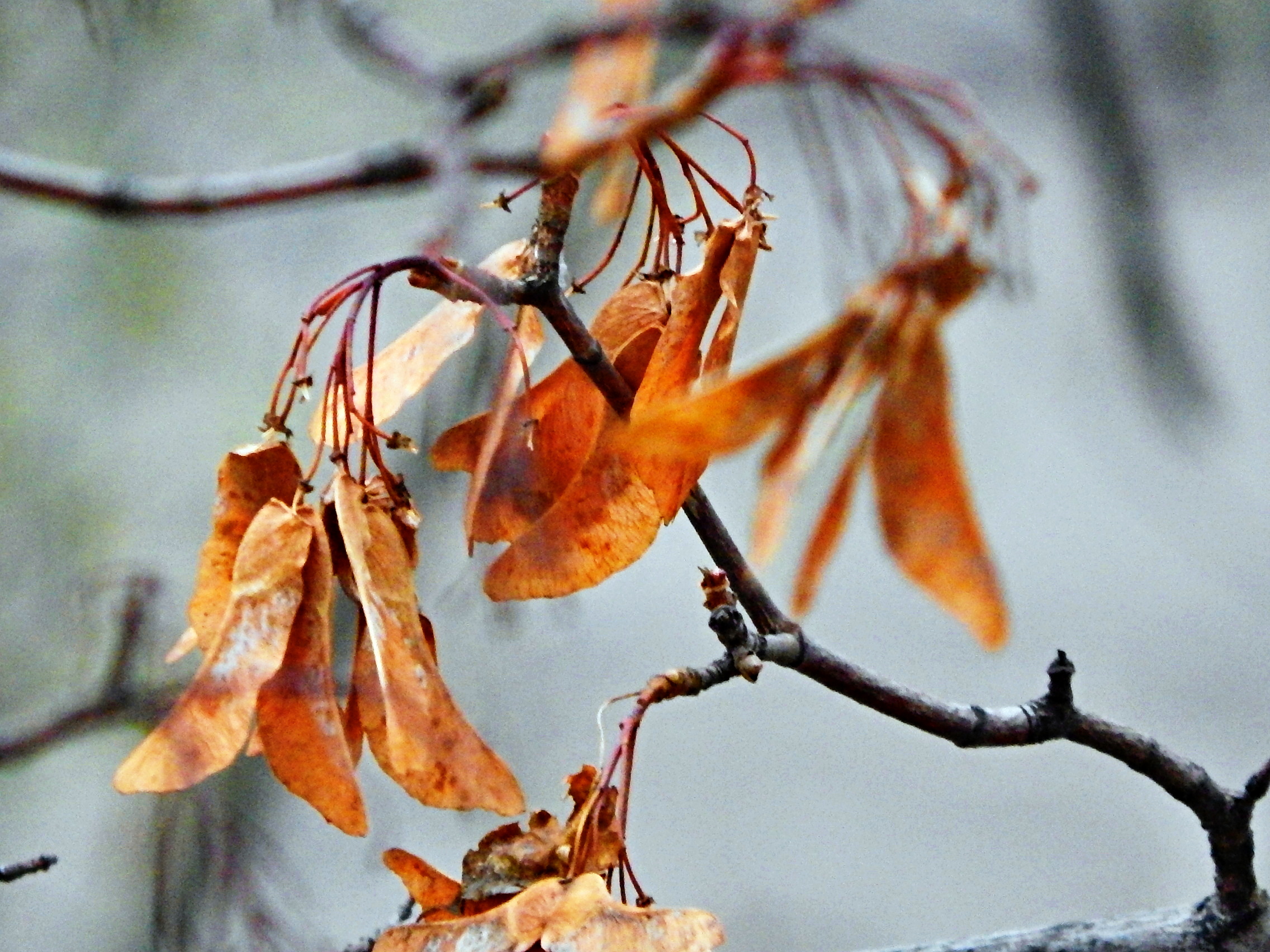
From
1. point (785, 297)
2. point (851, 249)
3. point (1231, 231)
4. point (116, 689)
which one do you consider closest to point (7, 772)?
point (116, 689)

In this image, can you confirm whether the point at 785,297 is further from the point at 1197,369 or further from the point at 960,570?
the point at 960,570

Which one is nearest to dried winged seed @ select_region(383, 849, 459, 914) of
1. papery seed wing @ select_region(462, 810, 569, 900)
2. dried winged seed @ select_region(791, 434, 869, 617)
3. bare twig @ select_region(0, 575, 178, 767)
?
papery seed wing @ select_region(462, 810, 569, 900)

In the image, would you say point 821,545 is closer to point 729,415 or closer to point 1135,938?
point 729,415

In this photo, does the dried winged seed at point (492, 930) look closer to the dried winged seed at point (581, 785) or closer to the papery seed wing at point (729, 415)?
the dried winged seed at point (581, 785)

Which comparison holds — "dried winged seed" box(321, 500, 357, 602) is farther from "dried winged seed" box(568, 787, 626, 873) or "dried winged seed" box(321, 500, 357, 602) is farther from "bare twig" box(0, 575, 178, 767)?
"bare twig" box(0, 575, 178, 767)

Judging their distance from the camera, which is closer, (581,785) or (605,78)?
(605,78)

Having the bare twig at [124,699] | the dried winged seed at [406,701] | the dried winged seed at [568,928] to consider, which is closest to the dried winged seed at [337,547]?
the dried winged seed at [406,701]

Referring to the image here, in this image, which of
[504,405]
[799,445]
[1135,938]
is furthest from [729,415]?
[1135,938]
